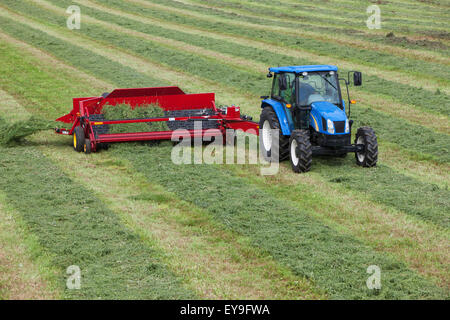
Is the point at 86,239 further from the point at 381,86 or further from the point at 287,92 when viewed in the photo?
the point at 381,86

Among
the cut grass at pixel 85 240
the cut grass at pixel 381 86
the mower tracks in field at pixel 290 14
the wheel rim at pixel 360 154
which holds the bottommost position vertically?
the cut grass at pixel 85 240

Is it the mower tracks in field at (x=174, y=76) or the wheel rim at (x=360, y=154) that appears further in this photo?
the mower tracks in field at (x=174, y=76)

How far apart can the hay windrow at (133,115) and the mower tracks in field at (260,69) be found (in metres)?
6.97

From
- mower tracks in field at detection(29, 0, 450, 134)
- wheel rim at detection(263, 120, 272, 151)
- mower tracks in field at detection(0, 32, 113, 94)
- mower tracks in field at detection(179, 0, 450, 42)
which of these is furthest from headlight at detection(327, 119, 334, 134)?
mower tracks in field at detection(179, 0, 450, 42)

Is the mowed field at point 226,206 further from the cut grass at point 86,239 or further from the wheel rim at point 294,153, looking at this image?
the wheel rim at point 294,153

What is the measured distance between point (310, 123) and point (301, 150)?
0.85 m

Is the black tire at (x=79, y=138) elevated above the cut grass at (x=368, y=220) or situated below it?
above

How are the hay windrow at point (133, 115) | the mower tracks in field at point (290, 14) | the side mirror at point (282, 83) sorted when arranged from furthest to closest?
the mower tracks in field at point (290, 14)
the hay windrow at point (133, 115)
the side mirror at point (282, 83)

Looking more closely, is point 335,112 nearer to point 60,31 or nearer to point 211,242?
point 211,242

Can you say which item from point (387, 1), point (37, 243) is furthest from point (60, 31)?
point (37, 243)

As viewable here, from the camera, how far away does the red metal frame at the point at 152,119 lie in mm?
14109

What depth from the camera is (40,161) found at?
1338 cm

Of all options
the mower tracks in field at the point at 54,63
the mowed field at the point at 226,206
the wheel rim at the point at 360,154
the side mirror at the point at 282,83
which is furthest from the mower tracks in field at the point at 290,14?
the side mirror at the point at 282,83

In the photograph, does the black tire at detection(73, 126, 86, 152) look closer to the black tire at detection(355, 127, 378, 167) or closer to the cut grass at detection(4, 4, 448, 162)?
the black tire at detection(355, 127, 378, 167)
